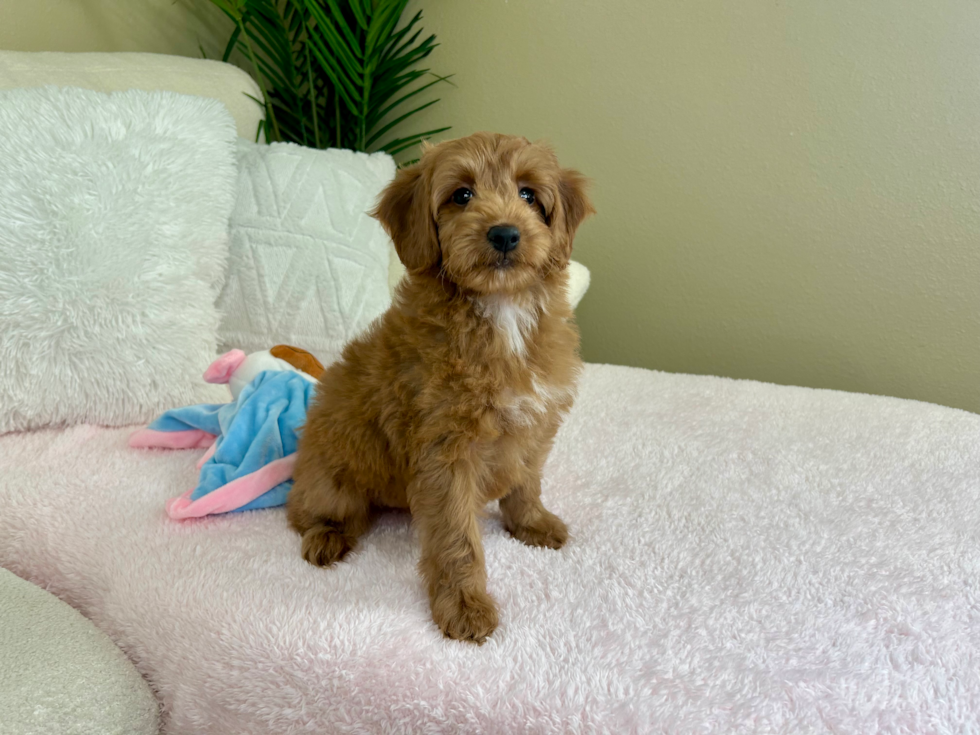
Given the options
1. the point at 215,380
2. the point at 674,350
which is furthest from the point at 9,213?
the point at 674,350

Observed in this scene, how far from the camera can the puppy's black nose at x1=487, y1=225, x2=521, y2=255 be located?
49.2 inches

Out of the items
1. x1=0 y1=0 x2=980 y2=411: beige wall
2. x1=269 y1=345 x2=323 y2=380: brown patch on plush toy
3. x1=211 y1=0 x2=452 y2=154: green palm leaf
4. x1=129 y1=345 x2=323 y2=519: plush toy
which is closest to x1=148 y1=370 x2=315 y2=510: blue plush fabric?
x1=129 y1=345 x2=323 y2=519: plush toy

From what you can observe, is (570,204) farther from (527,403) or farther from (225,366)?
(225,366)

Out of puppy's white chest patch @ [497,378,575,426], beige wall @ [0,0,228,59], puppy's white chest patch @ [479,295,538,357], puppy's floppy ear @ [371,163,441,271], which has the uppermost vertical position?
beige wall @ [0,0,228,59]

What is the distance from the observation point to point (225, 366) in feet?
6.39

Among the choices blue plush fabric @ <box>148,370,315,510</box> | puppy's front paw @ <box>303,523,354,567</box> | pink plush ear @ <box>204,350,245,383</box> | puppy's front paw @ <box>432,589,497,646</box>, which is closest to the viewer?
puppy's front paw @ <box>432,589,497,646</box>

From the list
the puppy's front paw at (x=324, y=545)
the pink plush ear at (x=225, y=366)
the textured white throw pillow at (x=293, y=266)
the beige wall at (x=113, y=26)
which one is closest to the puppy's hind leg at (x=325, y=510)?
the puppy's front paw at (x=324, y=545)

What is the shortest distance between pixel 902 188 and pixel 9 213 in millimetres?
2781

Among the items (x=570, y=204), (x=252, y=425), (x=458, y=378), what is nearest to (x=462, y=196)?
(x=570, y=204)

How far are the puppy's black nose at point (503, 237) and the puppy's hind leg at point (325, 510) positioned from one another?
2.05 ft

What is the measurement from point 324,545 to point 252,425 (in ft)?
1.61

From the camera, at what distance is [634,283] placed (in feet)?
9.57

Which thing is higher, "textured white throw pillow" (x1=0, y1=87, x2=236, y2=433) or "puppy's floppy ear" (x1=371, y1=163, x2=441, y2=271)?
"puppy's floppy ear" (x1=371, y1=163, x2=441, y2=271)

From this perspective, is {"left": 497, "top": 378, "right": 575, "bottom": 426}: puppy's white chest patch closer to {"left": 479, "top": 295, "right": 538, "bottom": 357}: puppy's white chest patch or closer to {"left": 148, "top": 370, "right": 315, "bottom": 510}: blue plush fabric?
{"left": 479, "top": 295, "right": 538, "bottom": 357}: puppy's white chest patch
